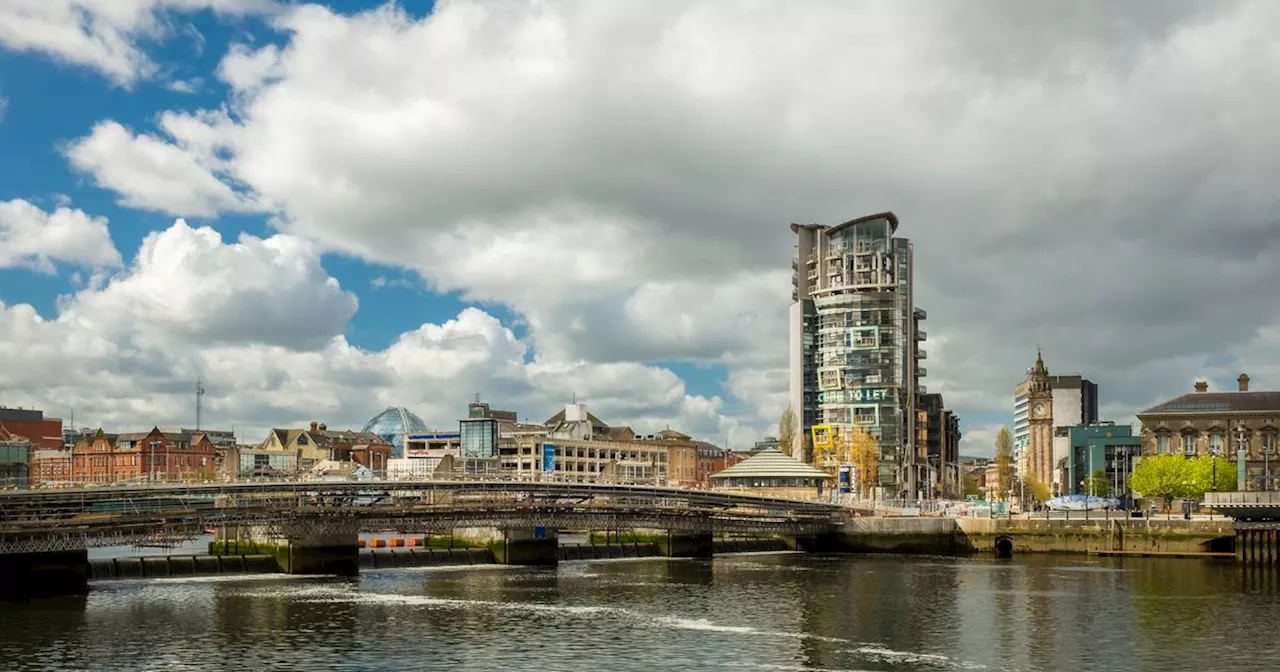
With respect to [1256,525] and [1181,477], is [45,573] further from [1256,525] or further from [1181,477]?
[1181,477]

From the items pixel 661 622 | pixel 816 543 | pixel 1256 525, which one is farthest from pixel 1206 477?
pixel 661 622

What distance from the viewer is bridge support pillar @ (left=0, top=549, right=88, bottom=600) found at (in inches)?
3813

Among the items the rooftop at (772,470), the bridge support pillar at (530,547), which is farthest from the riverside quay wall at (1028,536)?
the bridge support pillar at (530,547)

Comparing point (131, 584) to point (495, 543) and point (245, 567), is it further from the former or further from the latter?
point (495, 543)

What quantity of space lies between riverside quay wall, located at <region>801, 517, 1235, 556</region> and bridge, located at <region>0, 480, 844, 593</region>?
16.8ft

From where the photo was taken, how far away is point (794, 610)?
8694 centimetres

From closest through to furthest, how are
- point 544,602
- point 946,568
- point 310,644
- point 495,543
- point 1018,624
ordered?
1. point 310,644
2. point 1018,624
3. point 544,602
4. point 946,568
5. point 495,543

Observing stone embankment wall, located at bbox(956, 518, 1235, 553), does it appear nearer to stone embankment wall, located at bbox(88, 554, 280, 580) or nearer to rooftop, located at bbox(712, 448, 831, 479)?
rooftop, located at bbox(712, 448, 831, 479)

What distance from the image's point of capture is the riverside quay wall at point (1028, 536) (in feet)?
465

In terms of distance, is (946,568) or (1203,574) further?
Answer: (946,568)

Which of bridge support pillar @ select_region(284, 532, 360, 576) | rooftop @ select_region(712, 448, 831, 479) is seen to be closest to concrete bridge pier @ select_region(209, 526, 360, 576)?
bridge support pillar @ select_region(284, 532, 360, 576)

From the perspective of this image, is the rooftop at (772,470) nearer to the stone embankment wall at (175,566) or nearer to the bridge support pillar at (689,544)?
the bridge support pillar at (689,544)

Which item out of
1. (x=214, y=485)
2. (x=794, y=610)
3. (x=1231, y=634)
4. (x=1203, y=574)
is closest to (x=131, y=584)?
(x=214, y=485)

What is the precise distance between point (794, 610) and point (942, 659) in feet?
73.7
